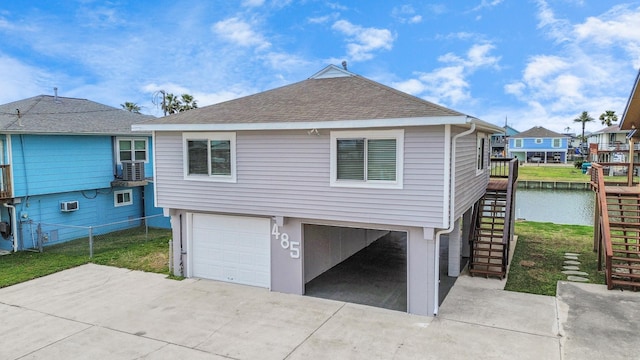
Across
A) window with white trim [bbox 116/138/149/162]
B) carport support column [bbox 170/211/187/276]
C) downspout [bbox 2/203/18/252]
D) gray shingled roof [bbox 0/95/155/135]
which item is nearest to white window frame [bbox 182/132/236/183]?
carport support column [bbox 170/211/187/276]

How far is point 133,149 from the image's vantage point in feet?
54.9

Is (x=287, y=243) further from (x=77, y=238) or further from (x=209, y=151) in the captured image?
(x=77, y=238)

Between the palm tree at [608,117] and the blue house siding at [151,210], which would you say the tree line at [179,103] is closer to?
the blue house siding at [151,210]

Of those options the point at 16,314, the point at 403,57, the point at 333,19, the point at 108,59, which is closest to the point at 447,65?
the point at 403,57

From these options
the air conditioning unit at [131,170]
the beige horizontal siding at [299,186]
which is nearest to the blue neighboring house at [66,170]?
the air conditioning unit at [131,170]

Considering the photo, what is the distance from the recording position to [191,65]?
24.0 m

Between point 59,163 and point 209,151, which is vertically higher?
point 209,151

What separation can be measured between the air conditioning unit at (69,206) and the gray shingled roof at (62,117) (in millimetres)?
2374

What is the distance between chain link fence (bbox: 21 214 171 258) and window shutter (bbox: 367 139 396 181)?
838 centimetres

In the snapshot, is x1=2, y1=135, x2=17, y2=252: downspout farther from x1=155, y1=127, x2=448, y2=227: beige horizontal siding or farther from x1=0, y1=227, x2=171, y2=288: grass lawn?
x1=155, y1=127, x2=448, y2=227: beige horizontal siding

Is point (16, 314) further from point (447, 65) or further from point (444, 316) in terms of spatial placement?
point (447, 65)

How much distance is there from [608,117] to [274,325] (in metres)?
71.0

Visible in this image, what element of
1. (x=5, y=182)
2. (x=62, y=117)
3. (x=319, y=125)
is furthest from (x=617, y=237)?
(x=62, y=117)

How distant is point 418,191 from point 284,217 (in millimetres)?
2932
